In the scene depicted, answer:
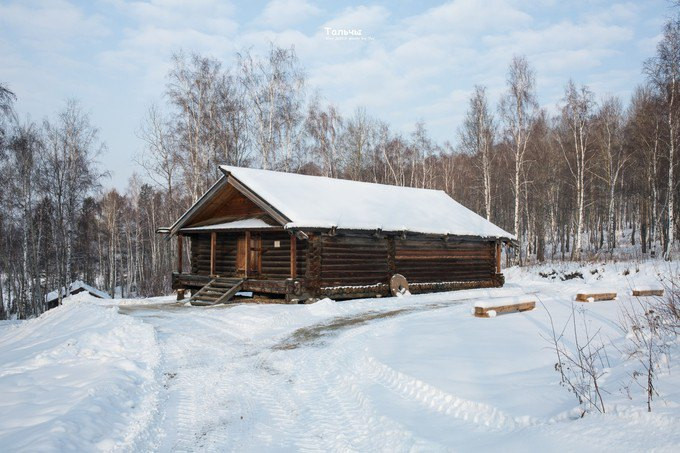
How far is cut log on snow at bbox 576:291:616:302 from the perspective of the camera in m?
13.8

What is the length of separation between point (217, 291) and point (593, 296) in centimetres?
1295

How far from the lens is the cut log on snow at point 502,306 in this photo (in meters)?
11.2

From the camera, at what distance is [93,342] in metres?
8.38

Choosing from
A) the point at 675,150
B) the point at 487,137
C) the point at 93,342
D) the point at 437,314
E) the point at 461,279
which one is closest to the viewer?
the point at 93,342

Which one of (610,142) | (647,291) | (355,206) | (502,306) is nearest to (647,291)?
(647,291)

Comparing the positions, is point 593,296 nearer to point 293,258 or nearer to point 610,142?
point 293,258

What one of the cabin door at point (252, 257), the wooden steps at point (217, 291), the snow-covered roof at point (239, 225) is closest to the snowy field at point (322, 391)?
the wooden steps at point (217, 291)

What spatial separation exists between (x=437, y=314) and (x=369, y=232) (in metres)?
5.60

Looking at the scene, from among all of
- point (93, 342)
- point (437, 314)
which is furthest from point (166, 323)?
point (437, 314)

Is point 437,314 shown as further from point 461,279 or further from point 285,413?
point 461,279

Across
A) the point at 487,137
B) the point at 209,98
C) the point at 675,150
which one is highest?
the point at 209,98

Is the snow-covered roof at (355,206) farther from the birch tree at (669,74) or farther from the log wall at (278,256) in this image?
the birch tree at (669,74)

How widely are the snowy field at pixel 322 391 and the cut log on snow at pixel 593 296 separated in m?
3.46

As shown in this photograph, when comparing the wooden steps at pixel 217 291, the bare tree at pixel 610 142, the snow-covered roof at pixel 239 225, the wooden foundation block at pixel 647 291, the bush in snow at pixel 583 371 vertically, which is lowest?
the wooden steps at pixel 217 291
